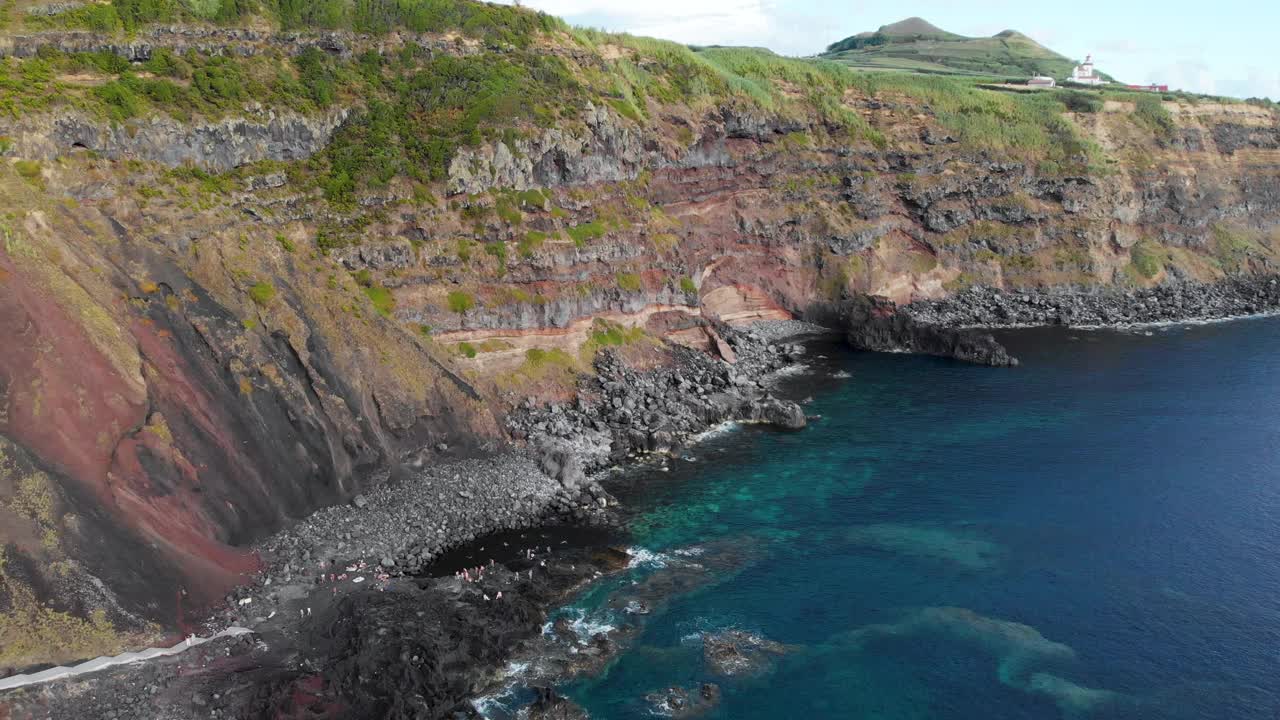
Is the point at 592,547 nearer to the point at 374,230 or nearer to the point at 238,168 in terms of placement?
the point at 374,230

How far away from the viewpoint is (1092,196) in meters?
120

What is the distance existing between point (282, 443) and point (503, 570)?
50.3ft

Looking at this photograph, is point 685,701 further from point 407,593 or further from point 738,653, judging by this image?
point 407,593

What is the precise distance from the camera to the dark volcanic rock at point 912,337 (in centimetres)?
9212

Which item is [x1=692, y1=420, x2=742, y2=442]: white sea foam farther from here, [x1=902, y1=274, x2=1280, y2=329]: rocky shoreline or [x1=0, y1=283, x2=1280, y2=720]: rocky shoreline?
[x1=902, y1=274, x2=1280, y2=329]: rocky shoreline

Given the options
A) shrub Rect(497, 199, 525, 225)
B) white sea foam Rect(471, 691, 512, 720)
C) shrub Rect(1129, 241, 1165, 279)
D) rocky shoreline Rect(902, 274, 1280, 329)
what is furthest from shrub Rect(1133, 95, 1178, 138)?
white sea foam Rect(471, 691, 512, 720)

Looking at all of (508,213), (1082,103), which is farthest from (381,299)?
(1082,103)

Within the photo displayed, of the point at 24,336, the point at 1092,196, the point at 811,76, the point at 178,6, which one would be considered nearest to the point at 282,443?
the point at 24,336

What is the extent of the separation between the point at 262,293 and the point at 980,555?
156 ft

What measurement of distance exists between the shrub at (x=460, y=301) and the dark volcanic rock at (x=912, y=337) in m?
46.2

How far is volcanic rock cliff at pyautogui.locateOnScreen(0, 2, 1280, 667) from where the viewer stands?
43.8 m

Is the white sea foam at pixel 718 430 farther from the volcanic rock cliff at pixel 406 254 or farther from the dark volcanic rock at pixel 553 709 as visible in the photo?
the dark volcanic rock at pixel 553 709

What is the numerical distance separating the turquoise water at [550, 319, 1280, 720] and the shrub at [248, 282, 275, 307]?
27496 mm

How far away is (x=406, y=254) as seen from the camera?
69250 millimetres
